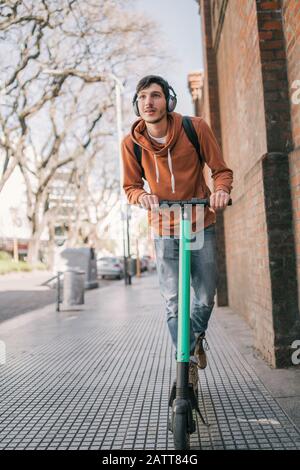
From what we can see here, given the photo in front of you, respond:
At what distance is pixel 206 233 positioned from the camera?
9.62 feet

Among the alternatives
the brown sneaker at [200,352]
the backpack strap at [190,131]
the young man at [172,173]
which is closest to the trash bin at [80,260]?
the brown sneaker at [200,352]

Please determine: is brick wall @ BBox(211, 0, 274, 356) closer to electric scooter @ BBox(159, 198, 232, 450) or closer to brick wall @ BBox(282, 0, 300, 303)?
brick wall @ BBox(282, 0, 300, 303)

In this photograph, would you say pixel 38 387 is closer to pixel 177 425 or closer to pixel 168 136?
pixel 177 425

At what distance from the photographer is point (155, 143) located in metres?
2.79

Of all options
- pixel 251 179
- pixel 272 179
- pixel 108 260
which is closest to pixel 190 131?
pixel 272 179

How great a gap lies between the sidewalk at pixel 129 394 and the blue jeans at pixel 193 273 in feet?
1.69

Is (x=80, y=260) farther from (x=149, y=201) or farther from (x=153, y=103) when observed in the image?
(x=149, y=201)

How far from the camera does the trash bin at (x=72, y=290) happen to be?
9.37 m

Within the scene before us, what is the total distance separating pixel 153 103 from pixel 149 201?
1.99 ft

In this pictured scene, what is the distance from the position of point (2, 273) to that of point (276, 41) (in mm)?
27111

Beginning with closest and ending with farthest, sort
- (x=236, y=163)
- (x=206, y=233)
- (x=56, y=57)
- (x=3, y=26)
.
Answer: (x=206, y=233)
(x=236, y=163)
(x=3, y=26)
(x=56, y=57)

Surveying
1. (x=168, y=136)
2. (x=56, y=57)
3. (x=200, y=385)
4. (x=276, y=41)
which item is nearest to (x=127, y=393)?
(x=200, y=385)

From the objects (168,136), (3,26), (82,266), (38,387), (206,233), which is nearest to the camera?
(168,136)
